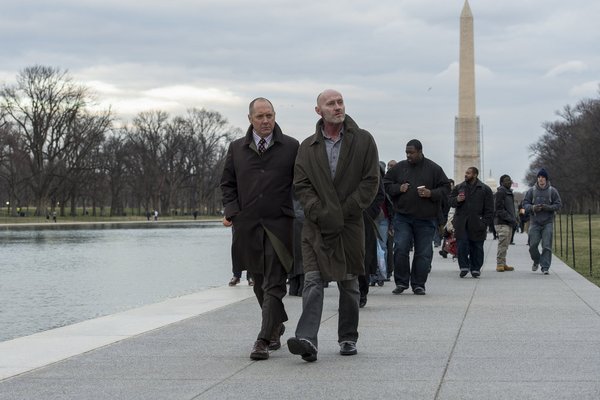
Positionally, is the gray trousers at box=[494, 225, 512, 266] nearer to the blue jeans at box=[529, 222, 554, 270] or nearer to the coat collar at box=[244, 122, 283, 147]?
the blue jeans at box=[529, 222, 554, 270]

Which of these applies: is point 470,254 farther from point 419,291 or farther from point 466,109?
point 466,109

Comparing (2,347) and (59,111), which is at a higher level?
(59,111)

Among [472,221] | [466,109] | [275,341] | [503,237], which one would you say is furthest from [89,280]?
[466,109]

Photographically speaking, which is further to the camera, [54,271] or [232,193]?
[54,271]

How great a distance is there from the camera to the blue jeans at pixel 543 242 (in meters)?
18.0

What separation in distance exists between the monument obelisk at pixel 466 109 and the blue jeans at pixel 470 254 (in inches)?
1432

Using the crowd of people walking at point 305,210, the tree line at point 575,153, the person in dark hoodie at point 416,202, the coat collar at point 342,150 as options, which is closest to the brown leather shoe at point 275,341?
the crowd of people walking at point 305,210

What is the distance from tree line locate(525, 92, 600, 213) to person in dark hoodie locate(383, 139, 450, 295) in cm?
5814

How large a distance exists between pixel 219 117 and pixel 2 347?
115908 millimetres

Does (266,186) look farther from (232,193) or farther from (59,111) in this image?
(59,111)

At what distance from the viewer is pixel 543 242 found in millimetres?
18297

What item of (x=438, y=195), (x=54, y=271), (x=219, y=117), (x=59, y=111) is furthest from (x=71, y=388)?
(x=219, y=117)

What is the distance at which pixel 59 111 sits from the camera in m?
90.4

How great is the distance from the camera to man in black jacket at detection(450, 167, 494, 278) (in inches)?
698
